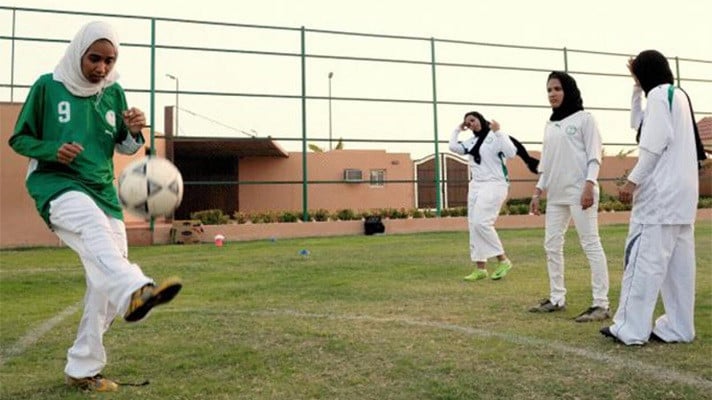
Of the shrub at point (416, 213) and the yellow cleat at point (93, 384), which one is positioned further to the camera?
the shrub at point (416, 213)

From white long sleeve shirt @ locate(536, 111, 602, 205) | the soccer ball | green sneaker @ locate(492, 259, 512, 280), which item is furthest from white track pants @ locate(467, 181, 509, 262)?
the soccer ball

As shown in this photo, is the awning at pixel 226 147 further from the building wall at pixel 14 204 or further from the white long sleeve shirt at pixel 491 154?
the white long sleeve shirt at pixel 491 154

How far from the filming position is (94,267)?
3.07 m

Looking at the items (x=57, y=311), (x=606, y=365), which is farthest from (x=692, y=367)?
(x=57, y=311)

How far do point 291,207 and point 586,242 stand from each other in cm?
1309

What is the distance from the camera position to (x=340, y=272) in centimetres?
852

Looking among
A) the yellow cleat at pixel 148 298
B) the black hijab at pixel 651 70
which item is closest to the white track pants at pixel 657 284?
the black hijab at pixel 651 70

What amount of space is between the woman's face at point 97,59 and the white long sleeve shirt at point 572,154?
12.0 feet

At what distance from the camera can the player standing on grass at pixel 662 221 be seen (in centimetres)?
419

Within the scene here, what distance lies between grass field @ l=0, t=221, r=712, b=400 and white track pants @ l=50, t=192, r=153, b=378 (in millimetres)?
247

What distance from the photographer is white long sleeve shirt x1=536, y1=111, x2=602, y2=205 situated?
5387 mm

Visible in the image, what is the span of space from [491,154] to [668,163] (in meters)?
3.73

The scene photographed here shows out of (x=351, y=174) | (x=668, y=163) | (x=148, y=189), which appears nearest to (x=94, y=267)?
(x=148, y=189)

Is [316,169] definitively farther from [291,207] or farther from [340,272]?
[340,272]
